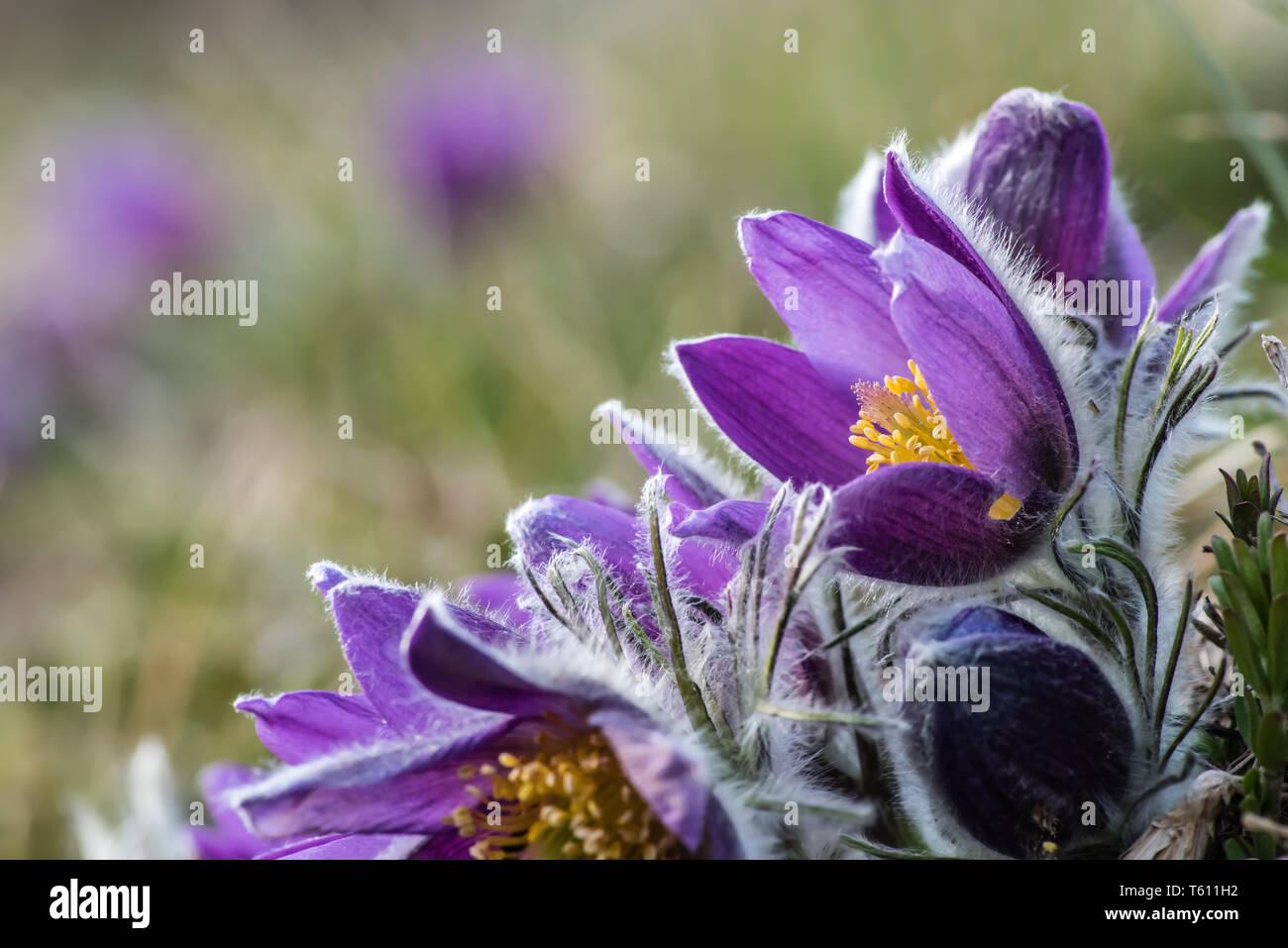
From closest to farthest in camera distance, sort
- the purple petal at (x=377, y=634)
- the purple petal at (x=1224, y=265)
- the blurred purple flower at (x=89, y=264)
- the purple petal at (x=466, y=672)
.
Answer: the purple petal at (x=466, y=672)
the purple petal at (x=377, y=634)
the purple petal at (x=1224, y=265)
the blurred purple flower at (x=89, y=264)

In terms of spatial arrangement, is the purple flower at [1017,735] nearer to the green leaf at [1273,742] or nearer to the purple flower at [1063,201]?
the green leaf at [1273,742]

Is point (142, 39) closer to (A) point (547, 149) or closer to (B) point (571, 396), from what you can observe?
(A) point (547, 149)

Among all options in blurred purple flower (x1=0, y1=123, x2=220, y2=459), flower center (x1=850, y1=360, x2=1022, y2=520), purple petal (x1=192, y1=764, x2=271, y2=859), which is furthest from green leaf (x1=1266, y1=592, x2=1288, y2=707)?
blurred purple flower (x1=0, y1=123, x2=220, y2=459)

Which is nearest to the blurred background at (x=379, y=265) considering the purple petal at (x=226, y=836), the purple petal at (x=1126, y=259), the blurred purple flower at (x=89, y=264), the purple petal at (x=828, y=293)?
the blurred purple flower at (x=89, y=264)

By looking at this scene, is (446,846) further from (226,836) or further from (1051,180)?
(1051,180)

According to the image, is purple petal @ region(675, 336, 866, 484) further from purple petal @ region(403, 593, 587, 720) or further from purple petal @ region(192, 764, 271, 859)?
purple petal @ region(192, 764, 271, 859)
